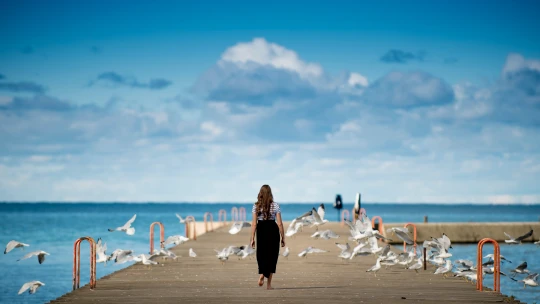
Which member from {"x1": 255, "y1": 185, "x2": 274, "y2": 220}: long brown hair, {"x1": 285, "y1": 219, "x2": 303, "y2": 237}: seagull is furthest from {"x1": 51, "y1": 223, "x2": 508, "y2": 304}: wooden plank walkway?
{"x1": 255, "y1": 185, "x2": 274, "y2": 220}: long brown hair

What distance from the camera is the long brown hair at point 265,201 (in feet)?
44.2

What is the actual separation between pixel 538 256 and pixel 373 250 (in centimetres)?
2112

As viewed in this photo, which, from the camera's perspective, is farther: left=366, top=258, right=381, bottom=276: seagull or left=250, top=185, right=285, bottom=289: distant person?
left=366, top=258, right=381, bottom=276: seagull

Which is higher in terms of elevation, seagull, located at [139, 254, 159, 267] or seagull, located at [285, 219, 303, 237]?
seagull, located at [285, 219, 303, 237]

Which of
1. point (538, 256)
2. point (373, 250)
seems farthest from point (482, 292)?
point (538, 256)

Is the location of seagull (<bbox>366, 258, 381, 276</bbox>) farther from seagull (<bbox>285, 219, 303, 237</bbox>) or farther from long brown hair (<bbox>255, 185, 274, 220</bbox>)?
long brown hair (<bbox>255, 185, 274, 220</bbox>)

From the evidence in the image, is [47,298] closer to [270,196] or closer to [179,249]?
[179,249]

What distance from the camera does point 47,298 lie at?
24.4 meters

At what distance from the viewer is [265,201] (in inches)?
531

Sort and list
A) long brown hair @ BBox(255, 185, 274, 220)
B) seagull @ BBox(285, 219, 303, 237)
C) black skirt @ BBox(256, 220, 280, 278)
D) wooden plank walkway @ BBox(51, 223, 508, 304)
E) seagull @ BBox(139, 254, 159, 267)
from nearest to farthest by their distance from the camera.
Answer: wooden plank walkway @ BBox(51, 223, 508, 304), long brown hair @ BBox(255, 185, 274, 220), black skirt @ BBox(256, 220, 280, 278), seagull @ BBox(139, 254, 159, 267), seagull @ BBox(285, 219, 303, 237)

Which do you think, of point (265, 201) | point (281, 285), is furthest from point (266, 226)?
point (281, 285)

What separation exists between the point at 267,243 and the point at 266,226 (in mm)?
301

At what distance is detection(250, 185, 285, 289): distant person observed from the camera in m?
13.5

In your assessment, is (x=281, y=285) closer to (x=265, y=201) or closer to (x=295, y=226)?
(x=265, y=201)
